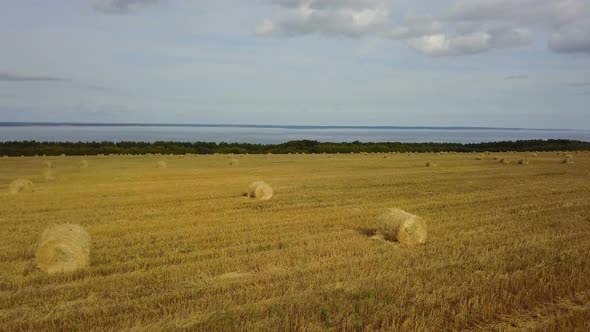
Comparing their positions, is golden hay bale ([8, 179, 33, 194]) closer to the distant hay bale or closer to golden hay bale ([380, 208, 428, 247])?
the distant hay bale

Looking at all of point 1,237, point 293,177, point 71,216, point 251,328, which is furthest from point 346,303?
point 293,177

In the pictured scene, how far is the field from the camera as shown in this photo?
24.1 feet

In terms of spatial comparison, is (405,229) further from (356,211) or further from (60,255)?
(60,255)

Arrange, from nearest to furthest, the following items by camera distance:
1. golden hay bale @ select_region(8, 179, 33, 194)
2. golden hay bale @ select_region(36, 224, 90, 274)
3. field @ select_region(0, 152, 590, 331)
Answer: field @ select_region(0, 152, 590, 331) < golden hay bale @ select_region(36, 224, 90, 274) < golden hay bale @ select_region(8, 179, 33, 194)

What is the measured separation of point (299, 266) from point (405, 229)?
3446 mm

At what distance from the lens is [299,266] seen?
10.2 meters

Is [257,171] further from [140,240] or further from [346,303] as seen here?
[346,303]

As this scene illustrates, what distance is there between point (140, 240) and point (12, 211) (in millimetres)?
7694

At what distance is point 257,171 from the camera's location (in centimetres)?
3641

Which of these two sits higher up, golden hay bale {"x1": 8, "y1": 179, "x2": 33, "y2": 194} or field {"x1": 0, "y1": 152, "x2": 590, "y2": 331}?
golden hay bale {"x1": 8, "y1": 179, "x2": 33, "y2": 194}

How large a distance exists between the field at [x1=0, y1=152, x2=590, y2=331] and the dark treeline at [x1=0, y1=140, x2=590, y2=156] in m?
34.9

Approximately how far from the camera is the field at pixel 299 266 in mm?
Result: 7336

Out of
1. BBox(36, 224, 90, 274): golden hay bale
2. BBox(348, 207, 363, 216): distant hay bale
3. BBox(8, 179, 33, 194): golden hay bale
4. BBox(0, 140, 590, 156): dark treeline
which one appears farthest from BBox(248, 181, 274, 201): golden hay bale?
BBox(0, 140, 590, 156): dark treeline

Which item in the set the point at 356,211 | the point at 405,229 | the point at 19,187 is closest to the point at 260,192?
the point at 356,211
